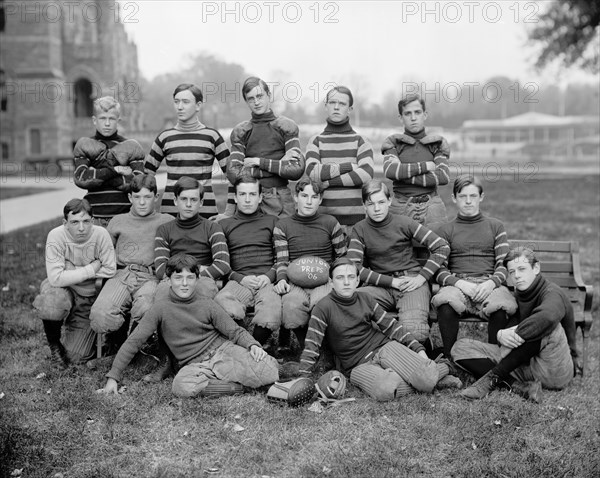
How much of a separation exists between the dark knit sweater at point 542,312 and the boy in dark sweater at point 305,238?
56.6 inches

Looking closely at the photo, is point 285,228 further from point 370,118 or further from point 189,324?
point 370,118

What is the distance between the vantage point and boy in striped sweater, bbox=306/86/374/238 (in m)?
5.77

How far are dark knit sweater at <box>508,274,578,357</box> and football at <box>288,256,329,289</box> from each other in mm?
1441

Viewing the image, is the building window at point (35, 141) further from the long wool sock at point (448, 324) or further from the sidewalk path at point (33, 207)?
the long wool sock at point (448, 324)

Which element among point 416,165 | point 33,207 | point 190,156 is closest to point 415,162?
point 416,165

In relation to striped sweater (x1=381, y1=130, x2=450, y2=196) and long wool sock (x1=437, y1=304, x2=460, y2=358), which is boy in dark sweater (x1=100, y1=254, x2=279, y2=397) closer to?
long wool sock (x1=437, y1=304, x2=460, y2=358)

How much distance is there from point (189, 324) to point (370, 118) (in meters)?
58.6

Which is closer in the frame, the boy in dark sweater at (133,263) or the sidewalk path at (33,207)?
the boy in dark sweater at (133,263)

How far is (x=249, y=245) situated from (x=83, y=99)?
3567 cm

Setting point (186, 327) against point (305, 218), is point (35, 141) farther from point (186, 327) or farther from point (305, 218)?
point (186, 327)

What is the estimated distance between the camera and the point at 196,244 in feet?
17.8

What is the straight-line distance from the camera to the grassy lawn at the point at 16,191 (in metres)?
18.1

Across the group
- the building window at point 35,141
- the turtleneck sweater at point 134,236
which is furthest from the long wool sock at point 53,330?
the building window at point 35,141

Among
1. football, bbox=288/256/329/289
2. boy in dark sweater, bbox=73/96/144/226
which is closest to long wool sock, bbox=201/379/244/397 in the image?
football, bbox=288/256/329/289
